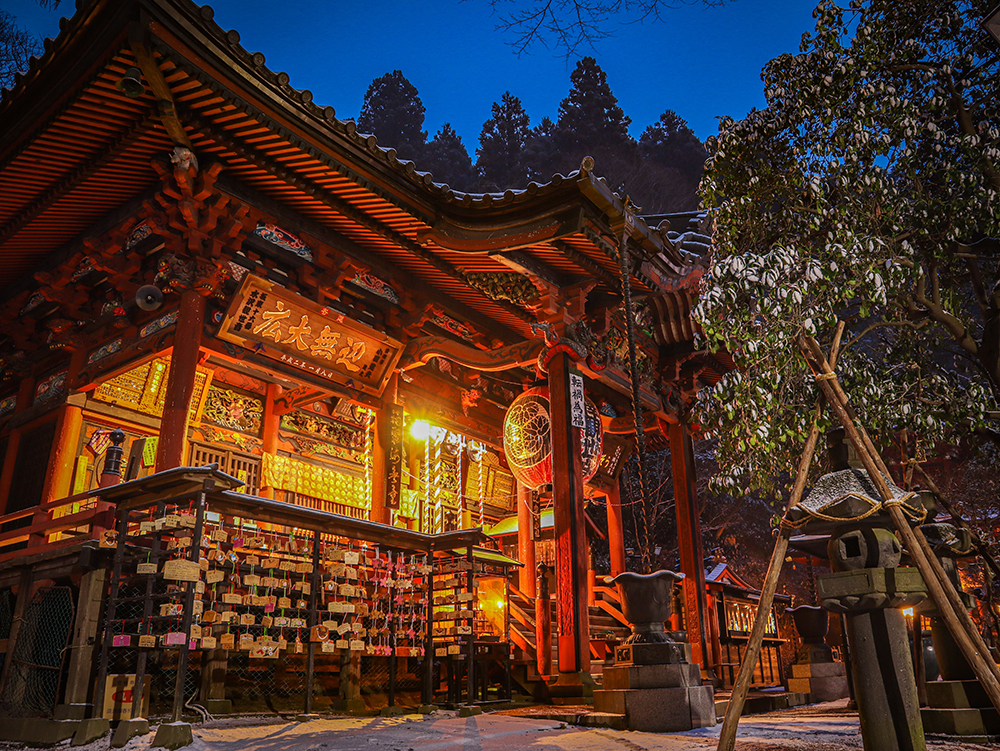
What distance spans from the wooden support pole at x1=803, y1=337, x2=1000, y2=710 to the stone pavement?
126 cm

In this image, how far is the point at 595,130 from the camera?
33.4 metres

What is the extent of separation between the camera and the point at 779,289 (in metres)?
6.03

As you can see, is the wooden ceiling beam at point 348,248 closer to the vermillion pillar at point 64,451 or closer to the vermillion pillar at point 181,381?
the vermillion pillar at point 181,381

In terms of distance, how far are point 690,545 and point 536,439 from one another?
4072mm

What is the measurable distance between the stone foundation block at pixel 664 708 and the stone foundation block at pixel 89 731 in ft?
16.0

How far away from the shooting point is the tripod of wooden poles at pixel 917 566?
4508mm

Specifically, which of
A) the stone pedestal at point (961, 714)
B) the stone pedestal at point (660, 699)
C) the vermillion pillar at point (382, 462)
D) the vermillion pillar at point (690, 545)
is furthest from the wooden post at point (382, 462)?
the stone pedestal at point (961, 714)

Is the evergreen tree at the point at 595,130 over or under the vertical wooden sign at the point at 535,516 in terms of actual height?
over

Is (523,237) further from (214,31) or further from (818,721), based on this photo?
(818,721)

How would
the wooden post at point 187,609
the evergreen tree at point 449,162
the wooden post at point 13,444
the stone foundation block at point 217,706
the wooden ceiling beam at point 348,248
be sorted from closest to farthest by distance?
the wooden post at point 187,609, the stone foundation block at point 217,706, the wooden ceiling beam at point 348,248, the wooden post at point 13,444, the evergreen tree at point 449,162

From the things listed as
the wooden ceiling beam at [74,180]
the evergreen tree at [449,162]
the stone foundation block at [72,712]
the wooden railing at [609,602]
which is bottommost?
the stone foundation block at [72,712]

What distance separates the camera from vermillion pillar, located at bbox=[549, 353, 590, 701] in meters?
9.16

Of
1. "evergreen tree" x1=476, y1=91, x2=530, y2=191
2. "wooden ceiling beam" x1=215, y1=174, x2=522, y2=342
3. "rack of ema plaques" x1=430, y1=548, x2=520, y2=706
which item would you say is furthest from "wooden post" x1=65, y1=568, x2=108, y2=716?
"evergreen tree" x1=476, y1=91, x2=530, y2=191

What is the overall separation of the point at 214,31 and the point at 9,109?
8.59ft
